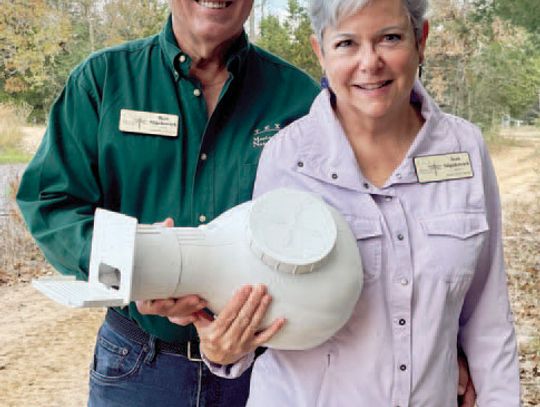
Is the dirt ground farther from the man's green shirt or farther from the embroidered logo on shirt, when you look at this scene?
the embroidered logo on shirt

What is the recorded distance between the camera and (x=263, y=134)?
1350 mm

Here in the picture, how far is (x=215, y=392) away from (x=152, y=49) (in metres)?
0.65

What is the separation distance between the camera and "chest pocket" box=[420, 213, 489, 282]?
42.6 inches

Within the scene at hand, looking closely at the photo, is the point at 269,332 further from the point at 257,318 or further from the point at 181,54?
the point at 181,54

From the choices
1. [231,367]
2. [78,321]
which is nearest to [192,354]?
[231,367]

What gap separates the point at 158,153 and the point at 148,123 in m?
0.06

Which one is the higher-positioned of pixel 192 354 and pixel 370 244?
pixel 370 244

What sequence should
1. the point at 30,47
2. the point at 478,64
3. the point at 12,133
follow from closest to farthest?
the point at 30,47 < the point at 12,133 < the point at 478,64

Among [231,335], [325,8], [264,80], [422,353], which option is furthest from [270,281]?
[264,80]

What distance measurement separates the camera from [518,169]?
4.68 m

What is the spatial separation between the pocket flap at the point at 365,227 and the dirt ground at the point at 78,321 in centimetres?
276

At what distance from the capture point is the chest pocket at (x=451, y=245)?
108 centimetres

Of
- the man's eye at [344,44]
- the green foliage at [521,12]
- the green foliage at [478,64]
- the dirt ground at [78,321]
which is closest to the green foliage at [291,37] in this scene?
the green foliage at [478,64]

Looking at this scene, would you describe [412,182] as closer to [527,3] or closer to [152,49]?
[152,49]
